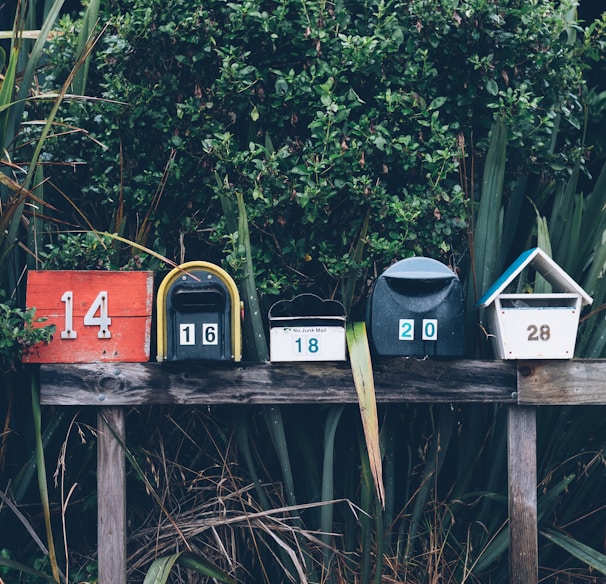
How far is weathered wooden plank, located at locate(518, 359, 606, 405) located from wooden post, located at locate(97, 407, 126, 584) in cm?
133

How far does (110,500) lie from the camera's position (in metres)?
2.55

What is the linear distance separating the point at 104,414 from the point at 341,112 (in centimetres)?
130

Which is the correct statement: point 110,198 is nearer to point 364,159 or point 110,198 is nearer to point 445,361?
point 364,159

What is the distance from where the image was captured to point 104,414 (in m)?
2.56

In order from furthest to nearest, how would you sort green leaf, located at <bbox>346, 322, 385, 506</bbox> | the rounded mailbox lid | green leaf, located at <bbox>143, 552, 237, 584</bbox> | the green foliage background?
the green foliage background → green leaf, located at <bbox>143, 552, 237, 584</bbox> → the rounded mailbox lid → green leaf, located at <bbox>346, 322, 385, 506</bbox>

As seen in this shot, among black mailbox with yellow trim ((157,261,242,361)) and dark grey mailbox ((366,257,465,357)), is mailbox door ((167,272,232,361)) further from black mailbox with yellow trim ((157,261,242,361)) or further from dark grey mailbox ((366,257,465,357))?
dark grey mailbox ((366,257,465,357))

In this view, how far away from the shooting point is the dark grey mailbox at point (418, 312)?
7.96 ft

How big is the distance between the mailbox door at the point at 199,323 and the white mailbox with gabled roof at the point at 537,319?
838mm

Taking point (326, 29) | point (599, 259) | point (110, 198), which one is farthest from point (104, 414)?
point (599, 259)

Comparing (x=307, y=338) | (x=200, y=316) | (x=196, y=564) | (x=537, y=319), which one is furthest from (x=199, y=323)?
(x=537, y=319)

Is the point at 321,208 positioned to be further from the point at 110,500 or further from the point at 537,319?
the point at 110,500

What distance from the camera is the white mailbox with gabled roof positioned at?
2408mm

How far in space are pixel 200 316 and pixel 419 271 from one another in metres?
0.70

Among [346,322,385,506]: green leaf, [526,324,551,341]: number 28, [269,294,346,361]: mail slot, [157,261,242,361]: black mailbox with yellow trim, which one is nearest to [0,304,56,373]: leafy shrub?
[157,261,242,361]: black mailbox with yellow trim
